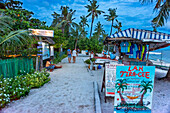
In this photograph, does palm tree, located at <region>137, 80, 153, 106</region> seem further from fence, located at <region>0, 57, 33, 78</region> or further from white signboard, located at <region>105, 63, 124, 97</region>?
fence, located at <region>0, 57, 33, 78</region>

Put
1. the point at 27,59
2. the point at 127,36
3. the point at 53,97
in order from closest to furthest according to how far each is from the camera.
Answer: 1. the point at 53,97
2. the point at 127,36
3. the point at 27,59

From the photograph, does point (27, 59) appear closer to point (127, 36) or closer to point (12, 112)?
point (12, 112)

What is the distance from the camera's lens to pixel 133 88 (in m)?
2.99

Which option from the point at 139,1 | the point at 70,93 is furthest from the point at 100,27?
the point at 70,93

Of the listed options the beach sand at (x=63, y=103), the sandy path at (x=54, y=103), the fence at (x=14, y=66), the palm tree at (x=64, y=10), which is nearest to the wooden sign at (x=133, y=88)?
the beach sand at (x=63, y=103)

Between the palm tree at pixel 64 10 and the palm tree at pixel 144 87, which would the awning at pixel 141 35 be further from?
the palm tree at pixel 64 10

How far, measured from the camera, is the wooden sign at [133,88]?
2.96 metres

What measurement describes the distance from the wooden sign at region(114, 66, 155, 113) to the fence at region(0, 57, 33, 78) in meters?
5.20

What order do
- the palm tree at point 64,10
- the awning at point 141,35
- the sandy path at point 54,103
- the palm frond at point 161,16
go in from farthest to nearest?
the palm tree at point 64,10 < the palm frond at point 161,16 < the awning at point 141,35 < the sandy path at point 54,103

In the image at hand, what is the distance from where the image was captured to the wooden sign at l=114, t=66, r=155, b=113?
2.96 m

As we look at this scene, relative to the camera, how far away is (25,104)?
400 centimetres

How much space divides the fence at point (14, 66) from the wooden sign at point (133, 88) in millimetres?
5195

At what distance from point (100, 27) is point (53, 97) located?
6453 cm

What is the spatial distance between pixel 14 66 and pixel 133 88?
5.96 m
